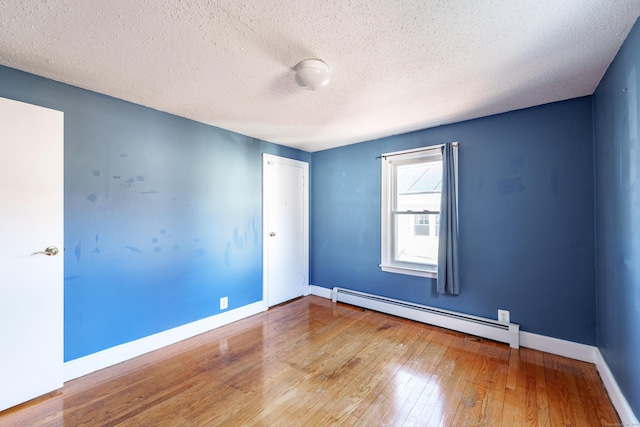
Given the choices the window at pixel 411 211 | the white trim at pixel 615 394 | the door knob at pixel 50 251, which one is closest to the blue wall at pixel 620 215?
the white trim at pixel 615 394

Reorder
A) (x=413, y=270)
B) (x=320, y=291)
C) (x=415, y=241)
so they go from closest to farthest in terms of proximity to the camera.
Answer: (x=413, y=270)
(x=415, y=241)
(x=320, y=291)

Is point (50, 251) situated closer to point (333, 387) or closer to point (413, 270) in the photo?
point (333, 387)

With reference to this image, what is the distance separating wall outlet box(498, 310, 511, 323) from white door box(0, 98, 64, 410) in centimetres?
383

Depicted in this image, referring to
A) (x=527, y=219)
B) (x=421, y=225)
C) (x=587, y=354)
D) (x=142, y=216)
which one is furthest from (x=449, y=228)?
(x=142, y=216)

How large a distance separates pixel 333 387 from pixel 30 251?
238cm

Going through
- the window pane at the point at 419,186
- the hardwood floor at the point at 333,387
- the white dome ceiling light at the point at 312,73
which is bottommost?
the hardwood floor at the point at 333,387

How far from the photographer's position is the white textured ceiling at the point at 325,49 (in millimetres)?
1354

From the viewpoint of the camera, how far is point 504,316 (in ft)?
8.86

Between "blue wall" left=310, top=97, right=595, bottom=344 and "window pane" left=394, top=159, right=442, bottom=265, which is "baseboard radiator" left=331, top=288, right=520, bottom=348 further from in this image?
"window pane" left=394, top=159, right=442, bottom=265

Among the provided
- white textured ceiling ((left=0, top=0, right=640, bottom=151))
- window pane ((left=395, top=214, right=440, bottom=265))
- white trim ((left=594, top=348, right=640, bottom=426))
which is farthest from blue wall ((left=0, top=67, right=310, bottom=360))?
white trim ((left=594, top=348, right=640, bottom=426))

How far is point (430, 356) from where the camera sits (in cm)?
245

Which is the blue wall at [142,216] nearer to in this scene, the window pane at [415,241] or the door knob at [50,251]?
the door knob at [50,251]

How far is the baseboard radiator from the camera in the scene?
2631mm

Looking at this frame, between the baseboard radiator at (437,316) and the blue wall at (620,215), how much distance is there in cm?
65
